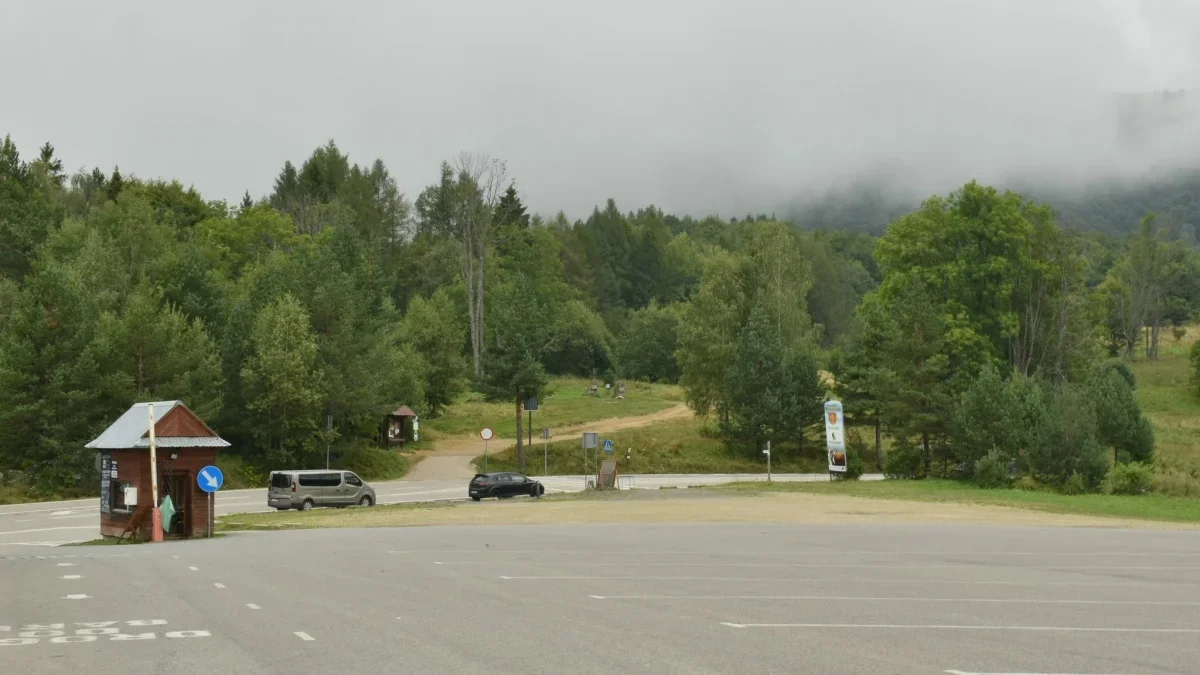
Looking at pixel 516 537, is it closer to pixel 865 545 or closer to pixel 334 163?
pixel 865 545

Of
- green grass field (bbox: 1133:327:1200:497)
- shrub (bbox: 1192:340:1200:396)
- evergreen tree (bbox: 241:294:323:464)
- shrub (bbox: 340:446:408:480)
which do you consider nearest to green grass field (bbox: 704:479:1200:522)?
green grass field (bbox: 1133:327:1200:497)

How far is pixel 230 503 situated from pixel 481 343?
179ft

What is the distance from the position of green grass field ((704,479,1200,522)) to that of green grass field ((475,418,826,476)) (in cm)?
1870

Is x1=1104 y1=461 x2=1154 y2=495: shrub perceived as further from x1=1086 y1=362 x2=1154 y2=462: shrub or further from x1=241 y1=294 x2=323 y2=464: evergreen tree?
x1=241 y1=294 x2=323 y2=464: evergreen tree

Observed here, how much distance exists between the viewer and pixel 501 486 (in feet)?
174

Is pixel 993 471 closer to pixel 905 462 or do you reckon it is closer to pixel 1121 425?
pixel 905 462

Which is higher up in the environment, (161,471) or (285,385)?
(285,385)

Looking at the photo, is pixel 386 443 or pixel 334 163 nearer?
pixel 386 443

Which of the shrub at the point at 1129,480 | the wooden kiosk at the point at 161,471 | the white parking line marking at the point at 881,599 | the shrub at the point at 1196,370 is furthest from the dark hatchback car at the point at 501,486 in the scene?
the shrub at the point at 1196,370

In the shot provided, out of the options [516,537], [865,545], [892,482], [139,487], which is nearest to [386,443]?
[892,482]

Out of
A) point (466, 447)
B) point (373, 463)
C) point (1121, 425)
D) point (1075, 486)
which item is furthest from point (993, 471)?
point (466, 447)

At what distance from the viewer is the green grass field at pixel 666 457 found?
249 ft

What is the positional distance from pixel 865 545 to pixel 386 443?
58515 millimetres

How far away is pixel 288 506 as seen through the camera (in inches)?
1892
